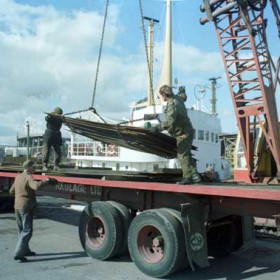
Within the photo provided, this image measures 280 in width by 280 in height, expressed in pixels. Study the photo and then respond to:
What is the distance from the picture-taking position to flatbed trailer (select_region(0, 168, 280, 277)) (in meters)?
5.68

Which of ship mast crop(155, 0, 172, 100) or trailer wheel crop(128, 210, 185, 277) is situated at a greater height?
ship mast crop(155, 0, 172, 100)

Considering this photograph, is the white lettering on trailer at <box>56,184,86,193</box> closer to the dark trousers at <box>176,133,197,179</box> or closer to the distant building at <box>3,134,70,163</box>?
the dark trousers at <box>176,133,197,179</box>

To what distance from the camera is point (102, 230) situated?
714 centimetres

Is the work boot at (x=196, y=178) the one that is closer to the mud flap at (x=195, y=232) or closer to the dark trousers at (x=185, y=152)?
the dark trousers at (x=185, y=152)

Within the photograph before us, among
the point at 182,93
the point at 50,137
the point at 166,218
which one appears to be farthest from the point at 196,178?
the point at 50,137

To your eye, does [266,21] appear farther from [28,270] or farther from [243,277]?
[28,270]

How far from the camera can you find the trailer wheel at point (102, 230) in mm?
6668

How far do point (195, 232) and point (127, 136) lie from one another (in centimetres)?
274

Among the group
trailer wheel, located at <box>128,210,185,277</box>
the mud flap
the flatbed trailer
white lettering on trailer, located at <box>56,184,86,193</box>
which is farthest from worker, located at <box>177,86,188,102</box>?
white lettering on trailer, located at <box>56,184,86,193</box>

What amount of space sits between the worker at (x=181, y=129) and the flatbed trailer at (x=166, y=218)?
1.24 feet

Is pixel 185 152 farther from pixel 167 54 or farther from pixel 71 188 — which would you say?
pixel 167 54

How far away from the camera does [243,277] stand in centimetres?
609

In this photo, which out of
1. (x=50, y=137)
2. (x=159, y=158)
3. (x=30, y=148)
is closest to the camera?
(x=50, y=137)

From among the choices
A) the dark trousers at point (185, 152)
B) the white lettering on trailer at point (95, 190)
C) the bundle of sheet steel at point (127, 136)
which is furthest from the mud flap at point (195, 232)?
the white lettering on trailer at point (95, 190)
